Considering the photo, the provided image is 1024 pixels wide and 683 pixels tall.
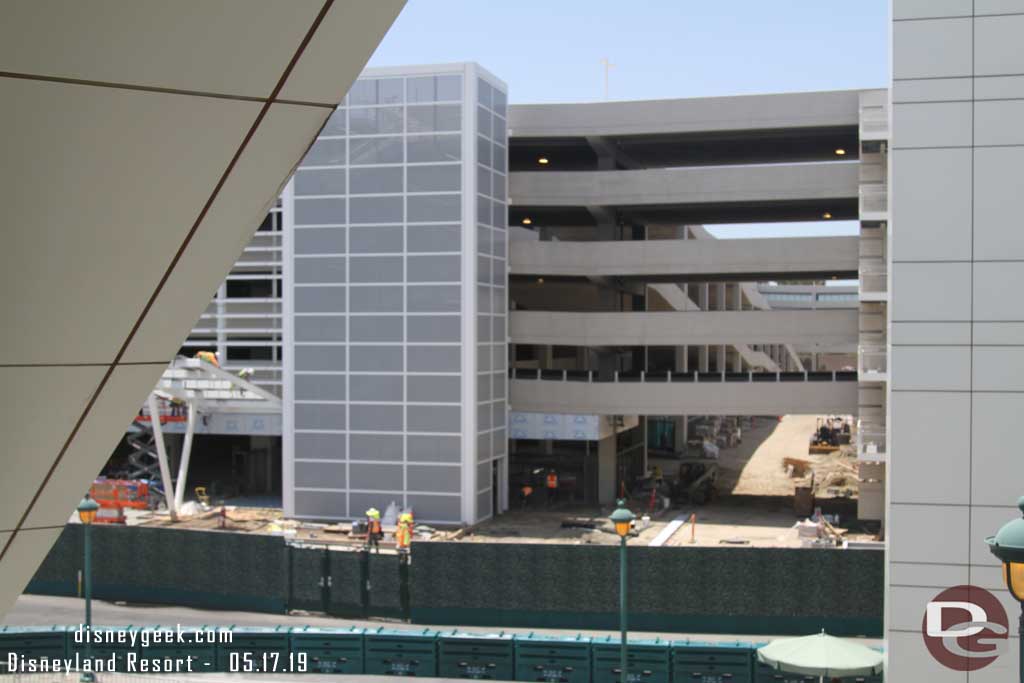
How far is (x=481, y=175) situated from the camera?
36.4 m

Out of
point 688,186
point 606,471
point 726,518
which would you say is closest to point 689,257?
point 688,186

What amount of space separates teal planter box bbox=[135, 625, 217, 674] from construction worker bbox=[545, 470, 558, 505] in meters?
20.4

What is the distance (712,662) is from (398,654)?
5940 mm

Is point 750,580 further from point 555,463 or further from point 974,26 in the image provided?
point 555,463

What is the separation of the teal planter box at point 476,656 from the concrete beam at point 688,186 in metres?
21.5

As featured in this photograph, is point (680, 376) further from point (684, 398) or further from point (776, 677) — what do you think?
point (776, 677)

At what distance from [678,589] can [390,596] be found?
6613mm

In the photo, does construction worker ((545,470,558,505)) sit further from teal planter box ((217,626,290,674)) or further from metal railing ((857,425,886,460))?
teal planter box ((217,626,290,674))

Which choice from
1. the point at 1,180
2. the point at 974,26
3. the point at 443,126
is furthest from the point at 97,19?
the point at 443,126

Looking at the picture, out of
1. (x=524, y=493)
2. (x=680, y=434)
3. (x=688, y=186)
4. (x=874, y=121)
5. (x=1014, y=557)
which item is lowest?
(x=524, y=493)

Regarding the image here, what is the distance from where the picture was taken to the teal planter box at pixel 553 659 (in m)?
20.0

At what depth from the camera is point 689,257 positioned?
3872 cm

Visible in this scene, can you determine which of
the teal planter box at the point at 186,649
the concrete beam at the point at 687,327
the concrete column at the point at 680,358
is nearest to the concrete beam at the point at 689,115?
the concrete beam at the point at 687,327

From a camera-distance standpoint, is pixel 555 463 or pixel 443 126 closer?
pixel 443 126
